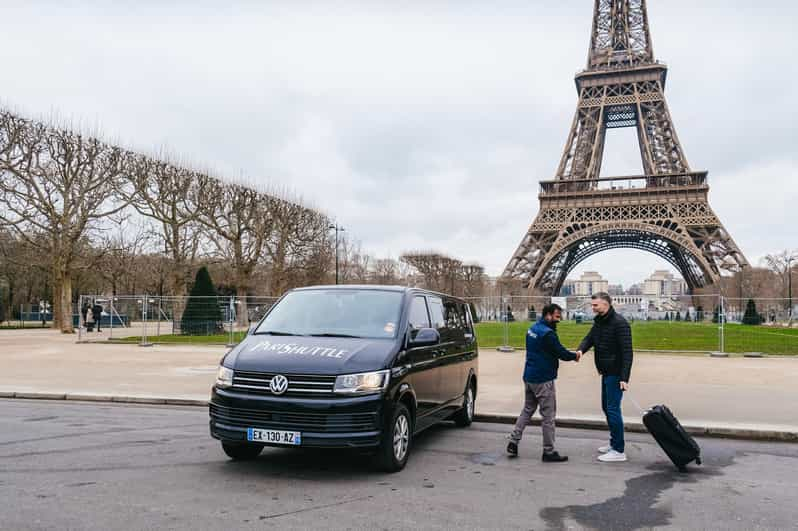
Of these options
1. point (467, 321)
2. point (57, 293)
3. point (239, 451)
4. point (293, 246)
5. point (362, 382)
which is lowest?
point (239, 451)

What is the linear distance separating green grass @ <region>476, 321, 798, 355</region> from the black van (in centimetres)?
1670

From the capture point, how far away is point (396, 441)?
6.04 m

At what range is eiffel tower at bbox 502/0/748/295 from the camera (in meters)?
47.8

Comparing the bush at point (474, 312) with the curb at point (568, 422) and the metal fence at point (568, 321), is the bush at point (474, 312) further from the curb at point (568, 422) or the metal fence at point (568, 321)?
the curb at point (568, 422)

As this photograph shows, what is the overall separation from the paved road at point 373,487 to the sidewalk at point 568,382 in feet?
5.62

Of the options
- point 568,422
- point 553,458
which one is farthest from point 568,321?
point 553,458

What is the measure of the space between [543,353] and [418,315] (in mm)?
1408

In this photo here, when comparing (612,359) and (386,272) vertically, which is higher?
(386,272)

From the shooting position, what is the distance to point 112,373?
1433cm

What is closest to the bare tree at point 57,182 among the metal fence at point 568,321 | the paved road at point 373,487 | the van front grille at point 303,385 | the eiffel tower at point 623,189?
the metal fence at point 568,321

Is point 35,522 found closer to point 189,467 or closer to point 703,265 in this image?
point 189,467

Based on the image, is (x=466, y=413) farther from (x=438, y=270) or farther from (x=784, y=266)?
(x=784, y=266)

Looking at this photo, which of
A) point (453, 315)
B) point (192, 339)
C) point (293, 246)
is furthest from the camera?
point (293, 246)

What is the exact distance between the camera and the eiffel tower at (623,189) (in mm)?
47750
